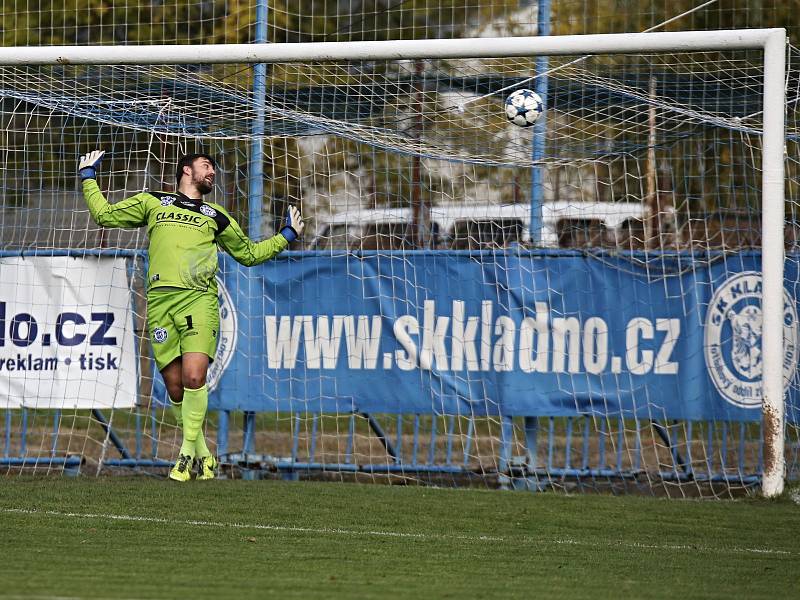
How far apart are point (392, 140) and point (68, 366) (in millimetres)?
3015

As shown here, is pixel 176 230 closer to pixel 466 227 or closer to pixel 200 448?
pixel 200 448

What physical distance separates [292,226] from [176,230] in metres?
0.81

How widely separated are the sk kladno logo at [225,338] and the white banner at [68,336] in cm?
60

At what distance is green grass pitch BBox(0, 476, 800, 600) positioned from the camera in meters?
4.94

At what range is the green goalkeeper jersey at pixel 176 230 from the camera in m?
7.82

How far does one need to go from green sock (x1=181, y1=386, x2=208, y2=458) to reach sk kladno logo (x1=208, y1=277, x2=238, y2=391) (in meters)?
1.25

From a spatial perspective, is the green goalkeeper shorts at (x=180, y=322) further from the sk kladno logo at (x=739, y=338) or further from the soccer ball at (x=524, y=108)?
the sk kladno logo at (x=739, y=338)

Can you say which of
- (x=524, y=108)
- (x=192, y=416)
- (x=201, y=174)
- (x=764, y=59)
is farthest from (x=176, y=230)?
(x=764, y=59)

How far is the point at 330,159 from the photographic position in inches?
423

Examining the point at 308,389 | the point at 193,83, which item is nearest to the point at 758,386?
the point at 308,389

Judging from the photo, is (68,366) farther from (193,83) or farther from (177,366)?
(193,83)

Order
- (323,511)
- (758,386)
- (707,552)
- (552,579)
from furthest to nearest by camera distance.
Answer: (758,386), (323,511), (707,552), (552,579)

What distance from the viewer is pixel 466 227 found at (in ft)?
31.4

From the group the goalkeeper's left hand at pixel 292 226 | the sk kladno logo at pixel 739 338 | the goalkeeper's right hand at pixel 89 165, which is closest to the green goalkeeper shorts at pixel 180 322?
the goalkeeper's left hand at pixel 292 226
